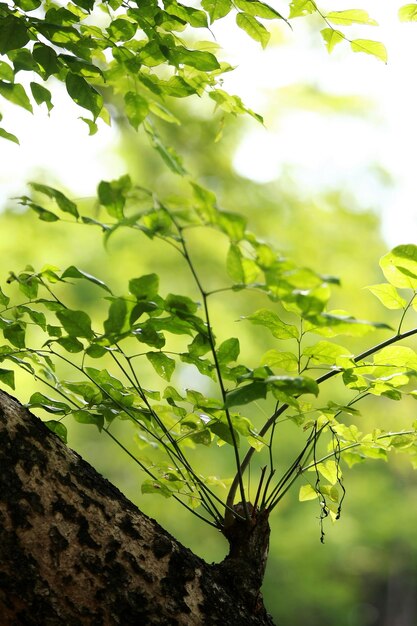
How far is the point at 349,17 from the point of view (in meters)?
0.93

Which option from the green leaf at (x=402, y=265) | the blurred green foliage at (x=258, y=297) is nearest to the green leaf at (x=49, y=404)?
the green leaf at (x=402, y=265)

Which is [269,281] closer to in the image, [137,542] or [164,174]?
[137,542]

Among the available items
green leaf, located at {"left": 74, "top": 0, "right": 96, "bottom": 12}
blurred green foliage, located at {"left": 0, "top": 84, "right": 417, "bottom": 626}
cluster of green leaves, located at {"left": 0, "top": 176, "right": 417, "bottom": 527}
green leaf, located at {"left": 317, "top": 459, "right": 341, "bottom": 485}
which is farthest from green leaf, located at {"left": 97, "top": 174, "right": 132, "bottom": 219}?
blurred green foliage, located at {"left": 0, "top": 84, "right": 417, "bottom": 626}

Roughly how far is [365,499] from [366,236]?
2.77 m

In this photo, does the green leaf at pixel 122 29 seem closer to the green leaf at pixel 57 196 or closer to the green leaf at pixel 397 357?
the green leaf at pixel 57 196

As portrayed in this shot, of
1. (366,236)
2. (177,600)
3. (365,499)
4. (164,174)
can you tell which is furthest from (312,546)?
(177,600)

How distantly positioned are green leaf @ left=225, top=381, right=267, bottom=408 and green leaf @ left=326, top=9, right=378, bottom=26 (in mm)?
509

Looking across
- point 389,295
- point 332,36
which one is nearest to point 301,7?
point 332,36

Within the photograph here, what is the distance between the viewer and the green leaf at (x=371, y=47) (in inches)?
36.9

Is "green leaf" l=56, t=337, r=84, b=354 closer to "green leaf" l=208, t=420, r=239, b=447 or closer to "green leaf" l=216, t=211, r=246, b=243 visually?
"green leaf" l=208, t=420, r=239, b=447

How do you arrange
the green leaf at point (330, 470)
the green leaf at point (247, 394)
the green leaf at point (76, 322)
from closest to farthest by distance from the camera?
the green leaf at point (247, 394), the green leaf at point (76, 322), the green leaf at point (330, 470)

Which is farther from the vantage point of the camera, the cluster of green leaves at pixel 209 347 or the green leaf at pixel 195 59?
the green leaf at pixel 195 59

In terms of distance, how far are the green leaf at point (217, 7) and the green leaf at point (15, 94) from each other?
27 centimetres

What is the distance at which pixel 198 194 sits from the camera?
603mm
